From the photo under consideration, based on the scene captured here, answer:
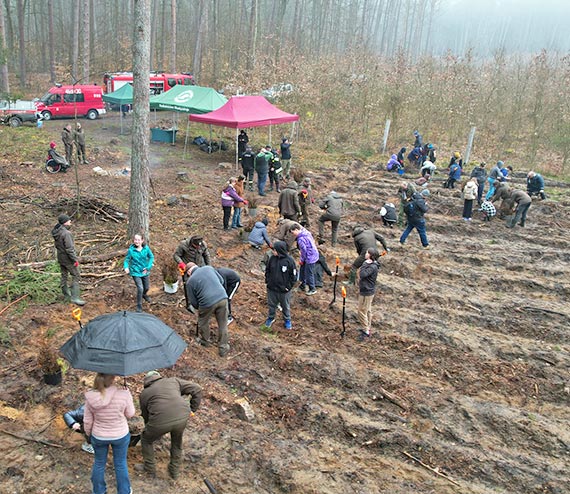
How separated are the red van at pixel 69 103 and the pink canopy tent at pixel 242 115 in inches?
331

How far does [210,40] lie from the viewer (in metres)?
42.1

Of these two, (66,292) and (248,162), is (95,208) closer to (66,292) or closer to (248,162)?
(66,292)

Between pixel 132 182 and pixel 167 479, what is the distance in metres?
5.99

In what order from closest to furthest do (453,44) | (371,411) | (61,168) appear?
1. (371,411)
2. (61,168)
3. (453,44)

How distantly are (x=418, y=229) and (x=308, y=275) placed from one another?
3.80 m

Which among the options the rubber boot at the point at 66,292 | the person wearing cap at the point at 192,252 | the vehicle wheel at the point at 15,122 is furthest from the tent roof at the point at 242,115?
the rubber boot at the point at 66,292

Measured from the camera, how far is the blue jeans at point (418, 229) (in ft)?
36.9

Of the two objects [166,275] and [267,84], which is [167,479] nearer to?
[166,275]

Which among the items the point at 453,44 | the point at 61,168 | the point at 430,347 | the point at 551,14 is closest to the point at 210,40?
the point at 61,168

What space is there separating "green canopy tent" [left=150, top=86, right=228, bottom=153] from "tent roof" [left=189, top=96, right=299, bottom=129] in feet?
2.72

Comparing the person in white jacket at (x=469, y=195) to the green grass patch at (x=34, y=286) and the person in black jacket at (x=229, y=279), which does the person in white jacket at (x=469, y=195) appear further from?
the green grass patch at (x=34, y=286)

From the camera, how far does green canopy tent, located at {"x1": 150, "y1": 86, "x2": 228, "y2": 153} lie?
59.5 feet

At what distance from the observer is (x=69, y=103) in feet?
76.4

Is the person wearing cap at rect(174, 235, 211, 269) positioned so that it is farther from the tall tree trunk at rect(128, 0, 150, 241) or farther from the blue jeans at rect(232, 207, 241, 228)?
the blue jeans at rect(232, 207, 241, 228)
